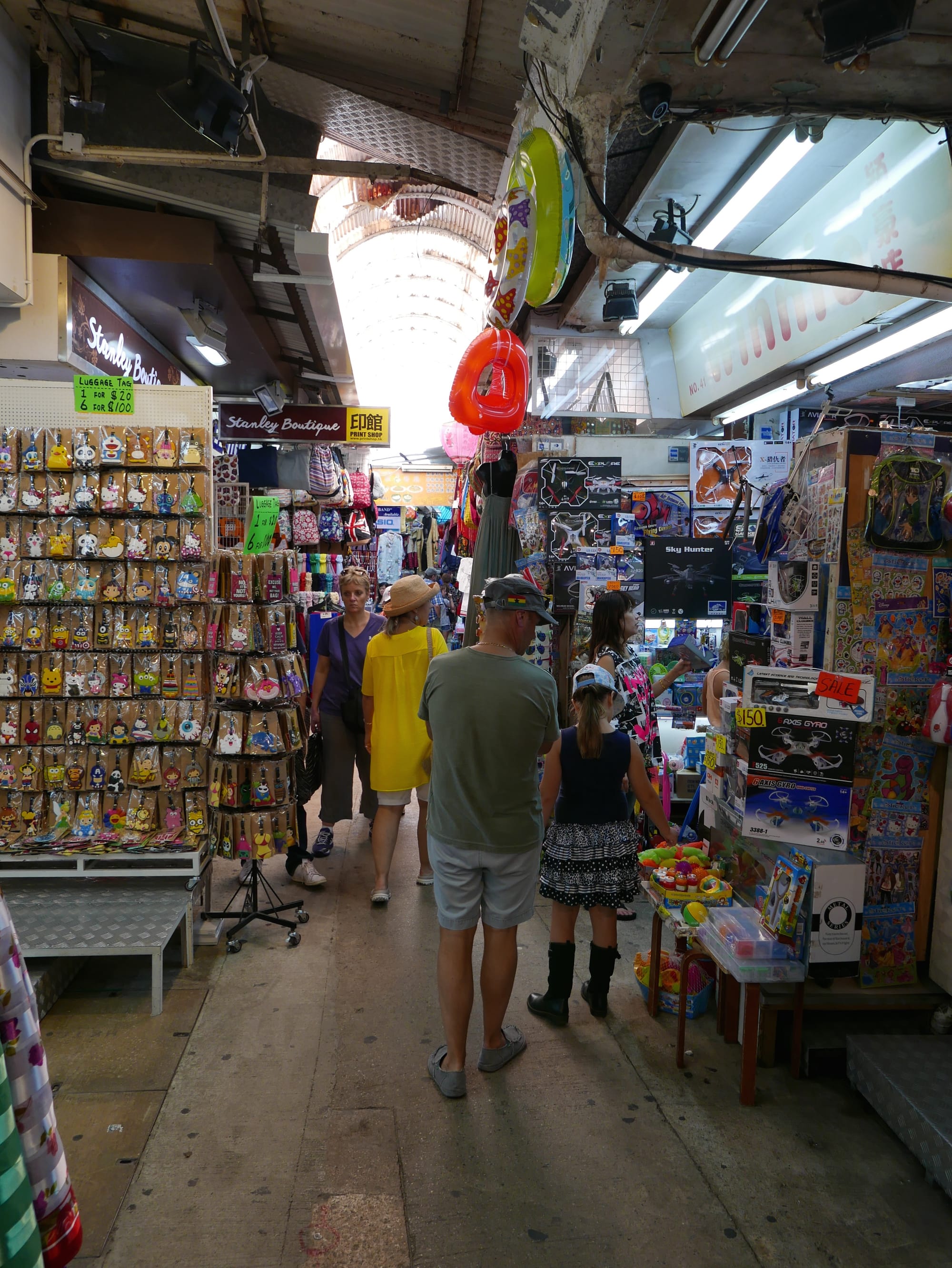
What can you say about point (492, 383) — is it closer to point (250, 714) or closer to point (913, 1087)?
point (250, 714)

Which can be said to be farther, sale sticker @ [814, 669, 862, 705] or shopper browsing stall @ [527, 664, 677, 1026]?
shopper browsing stall @ [527, 664, 677, 1026]

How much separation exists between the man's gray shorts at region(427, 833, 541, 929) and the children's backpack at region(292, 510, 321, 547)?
635cm

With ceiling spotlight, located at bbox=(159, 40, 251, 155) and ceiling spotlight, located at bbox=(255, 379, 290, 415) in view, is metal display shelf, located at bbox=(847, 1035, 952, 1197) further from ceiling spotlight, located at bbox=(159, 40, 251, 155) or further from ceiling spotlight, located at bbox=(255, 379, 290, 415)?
ceiling spotlight, located at bbox=(255, 379, 290, 415)

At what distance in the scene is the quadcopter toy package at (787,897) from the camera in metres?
2.69

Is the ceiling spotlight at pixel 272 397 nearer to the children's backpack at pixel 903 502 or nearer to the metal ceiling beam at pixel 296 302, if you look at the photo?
the metal ceiling beam at pixel 296 302

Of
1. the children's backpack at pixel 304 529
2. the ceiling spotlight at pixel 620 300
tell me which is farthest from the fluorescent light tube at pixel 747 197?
the children's backpack at pixel 304 529

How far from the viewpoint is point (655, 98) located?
99.3 inches

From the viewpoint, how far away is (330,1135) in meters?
2.49

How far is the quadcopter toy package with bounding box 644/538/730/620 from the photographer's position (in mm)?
4773

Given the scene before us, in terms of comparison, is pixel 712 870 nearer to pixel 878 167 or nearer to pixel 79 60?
pixel 878 167

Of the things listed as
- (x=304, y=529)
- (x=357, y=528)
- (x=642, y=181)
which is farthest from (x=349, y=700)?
(x=357, y=528)

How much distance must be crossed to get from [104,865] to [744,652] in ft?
10.3

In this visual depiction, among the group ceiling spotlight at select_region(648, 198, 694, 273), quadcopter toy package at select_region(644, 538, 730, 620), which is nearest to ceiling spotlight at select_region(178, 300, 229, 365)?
ceiling spotlight at select_region(648, 198, 694, 273)

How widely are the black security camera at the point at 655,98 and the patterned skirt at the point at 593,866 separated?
2517 mm
